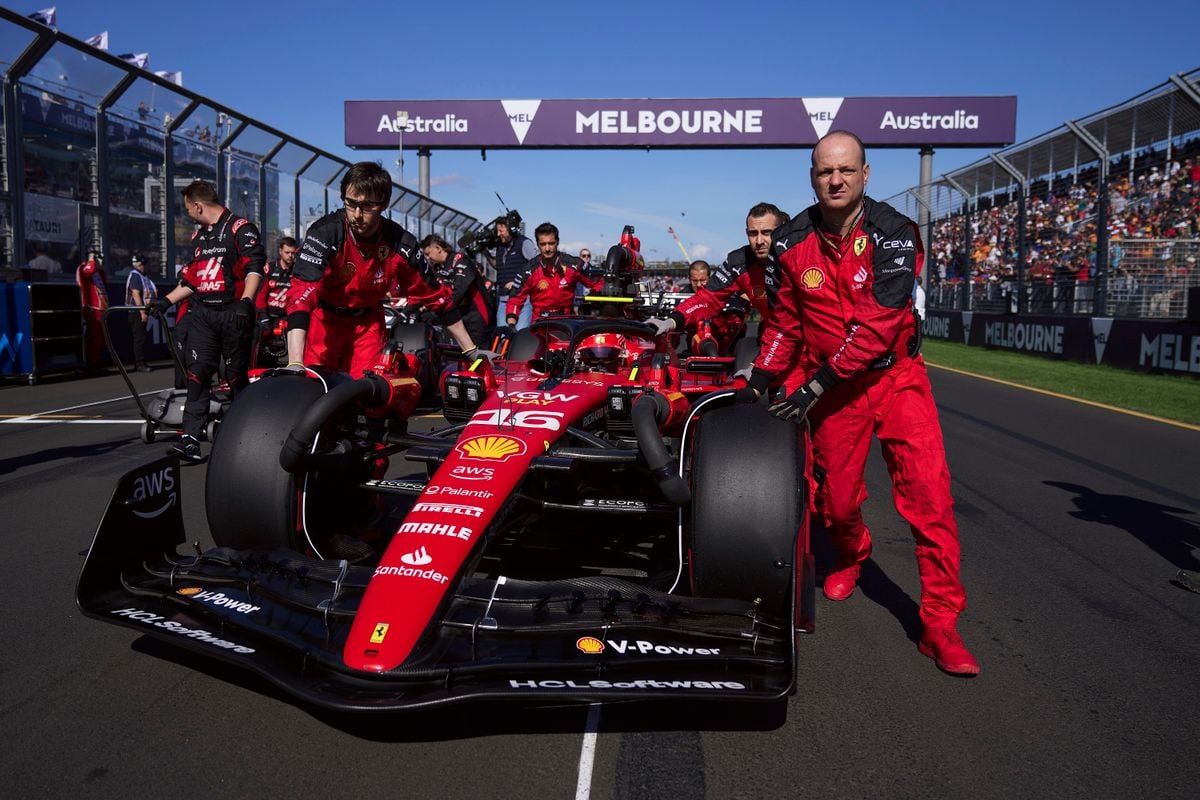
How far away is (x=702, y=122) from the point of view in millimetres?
33250

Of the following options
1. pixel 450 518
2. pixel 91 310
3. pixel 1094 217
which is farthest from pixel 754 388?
pixel 1094 217

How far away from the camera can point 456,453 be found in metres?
3.82

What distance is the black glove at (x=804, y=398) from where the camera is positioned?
3.67 m

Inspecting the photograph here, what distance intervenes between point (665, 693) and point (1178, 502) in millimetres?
5252

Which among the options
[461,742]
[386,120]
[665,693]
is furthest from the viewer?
[386,120]

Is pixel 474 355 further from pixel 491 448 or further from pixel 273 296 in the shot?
pixel 273 296

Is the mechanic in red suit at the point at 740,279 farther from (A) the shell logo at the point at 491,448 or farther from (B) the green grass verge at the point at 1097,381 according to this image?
(B) the green grass verge at the point at 1097,381

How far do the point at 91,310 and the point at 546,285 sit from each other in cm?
763

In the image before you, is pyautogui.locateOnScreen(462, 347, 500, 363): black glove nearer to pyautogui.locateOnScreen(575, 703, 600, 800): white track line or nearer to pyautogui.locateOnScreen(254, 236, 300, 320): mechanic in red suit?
pyautogui.locateOnScreen(575, 703, 600, 800): white track line

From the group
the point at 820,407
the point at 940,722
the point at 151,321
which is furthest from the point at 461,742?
the point at 151,321

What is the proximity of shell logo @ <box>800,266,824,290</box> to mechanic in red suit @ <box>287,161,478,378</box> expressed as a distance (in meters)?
2.14

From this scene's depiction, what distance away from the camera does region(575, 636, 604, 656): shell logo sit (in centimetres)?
286

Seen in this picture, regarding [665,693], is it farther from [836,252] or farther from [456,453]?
[836,252]

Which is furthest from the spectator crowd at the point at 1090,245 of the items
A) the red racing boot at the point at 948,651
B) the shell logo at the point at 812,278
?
the red racing boot at the point at 948,651
